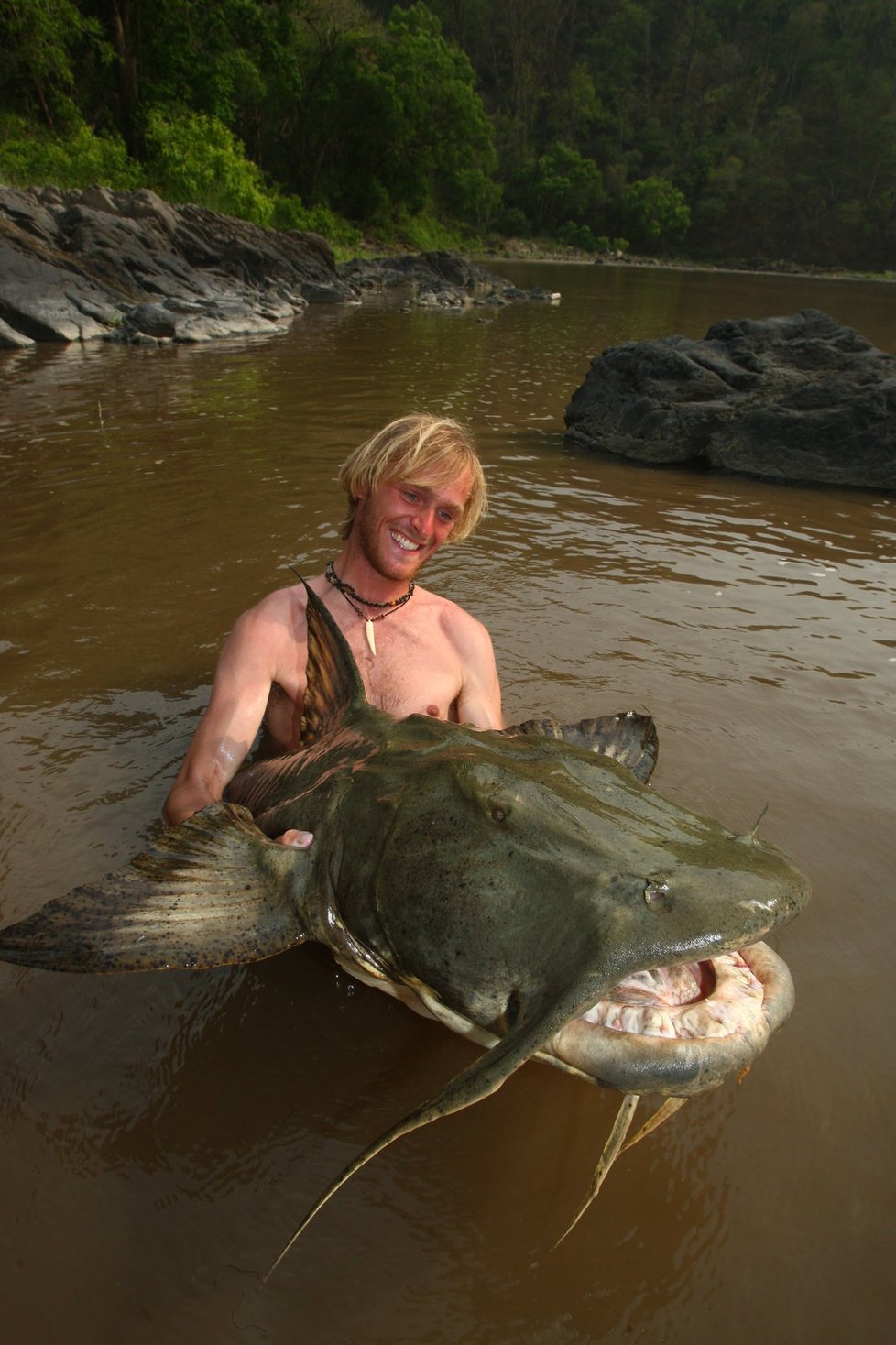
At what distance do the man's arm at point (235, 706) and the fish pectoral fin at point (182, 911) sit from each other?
542mm

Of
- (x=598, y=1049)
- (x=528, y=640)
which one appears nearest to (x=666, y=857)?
(x=598, y=1049)

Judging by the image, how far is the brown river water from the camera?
1.58m

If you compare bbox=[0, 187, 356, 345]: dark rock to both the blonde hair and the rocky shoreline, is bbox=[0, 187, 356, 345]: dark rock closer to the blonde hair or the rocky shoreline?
the rocky shoreline

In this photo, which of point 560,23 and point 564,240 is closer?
point 564,240

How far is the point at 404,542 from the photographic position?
3029 millimetres

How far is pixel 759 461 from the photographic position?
8.43 meters

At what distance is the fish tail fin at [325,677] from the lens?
2.52 m

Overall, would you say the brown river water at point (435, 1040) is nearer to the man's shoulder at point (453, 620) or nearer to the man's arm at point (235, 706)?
the man's arm at point (235, 706)

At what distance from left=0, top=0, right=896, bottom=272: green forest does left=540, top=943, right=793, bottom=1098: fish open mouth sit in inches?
1068

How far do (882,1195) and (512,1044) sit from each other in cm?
105

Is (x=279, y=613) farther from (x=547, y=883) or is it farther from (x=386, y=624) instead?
(x=547, y=883)

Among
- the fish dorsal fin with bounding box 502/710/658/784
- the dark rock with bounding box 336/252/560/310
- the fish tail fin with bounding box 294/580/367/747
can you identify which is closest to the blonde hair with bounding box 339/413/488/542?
the fish tail fin with bounding box 294/580/367/747

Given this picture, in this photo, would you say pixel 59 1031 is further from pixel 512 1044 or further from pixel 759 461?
pixel 759 461

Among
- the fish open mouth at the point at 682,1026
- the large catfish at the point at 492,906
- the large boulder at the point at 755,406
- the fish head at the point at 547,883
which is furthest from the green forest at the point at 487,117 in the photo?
the fish open mouth at the point at 682,1026
